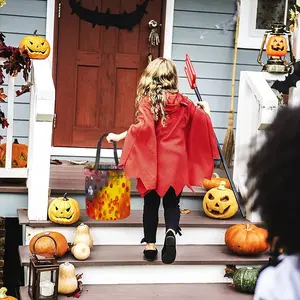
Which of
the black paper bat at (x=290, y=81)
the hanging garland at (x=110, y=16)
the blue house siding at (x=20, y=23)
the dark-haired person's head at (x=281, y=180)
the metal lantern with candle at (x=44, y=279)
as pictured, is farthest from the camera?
the hanging garland at (x=110, y=16)

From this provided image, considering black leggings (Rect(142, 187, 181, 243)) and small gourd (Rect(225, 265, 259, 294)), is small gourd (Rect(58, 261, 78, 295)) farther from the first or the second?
small gourd (Rect(225, 265, 259, 294))

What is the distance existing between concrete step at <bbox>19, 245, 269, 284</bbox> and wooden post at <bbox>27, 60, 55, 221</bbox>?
325 millimetres

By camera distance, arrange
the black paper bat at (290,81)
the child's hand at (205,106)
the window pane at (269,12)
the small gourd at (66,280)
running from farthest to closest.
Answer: the window pane at (269,12) → the black paper bat at (290,81) → the child's hand at (205,106) → the small gourd at (66,280)

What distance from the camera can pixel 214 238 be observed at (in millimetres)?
5234

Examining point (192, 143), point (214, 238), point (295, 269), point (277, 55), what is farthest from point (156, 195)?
point (295, 269)

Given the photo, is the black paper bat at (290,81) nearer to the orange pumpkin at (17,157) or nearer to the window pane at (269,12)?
the window pane at (269,12)

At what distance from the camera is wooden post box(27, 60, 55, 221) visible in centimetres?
476

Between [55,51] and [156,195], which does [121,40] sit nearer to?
[55,51]

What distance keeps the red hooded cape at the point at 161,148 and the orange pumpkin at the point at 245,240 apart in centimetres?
56

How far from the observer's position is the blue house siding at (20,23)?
6629mm

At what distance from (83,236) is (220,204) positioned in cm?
116

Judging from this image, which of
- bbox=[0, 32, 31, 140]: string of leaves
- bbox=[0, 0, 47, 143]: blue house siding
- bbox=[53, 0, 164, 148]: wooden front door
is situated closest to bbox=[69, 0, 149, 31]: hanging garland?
bbox=[53, 0, 164, 148]: wooden front door

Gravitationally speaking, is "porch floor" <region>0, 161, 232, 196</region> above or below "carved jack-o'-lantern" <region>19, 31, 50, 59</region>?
below

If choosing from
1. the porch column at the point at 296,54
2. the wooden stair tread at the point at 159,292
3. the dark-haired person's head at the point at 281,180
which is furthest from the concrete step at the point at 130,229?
the dark-haired person's head at the point at 281,180
